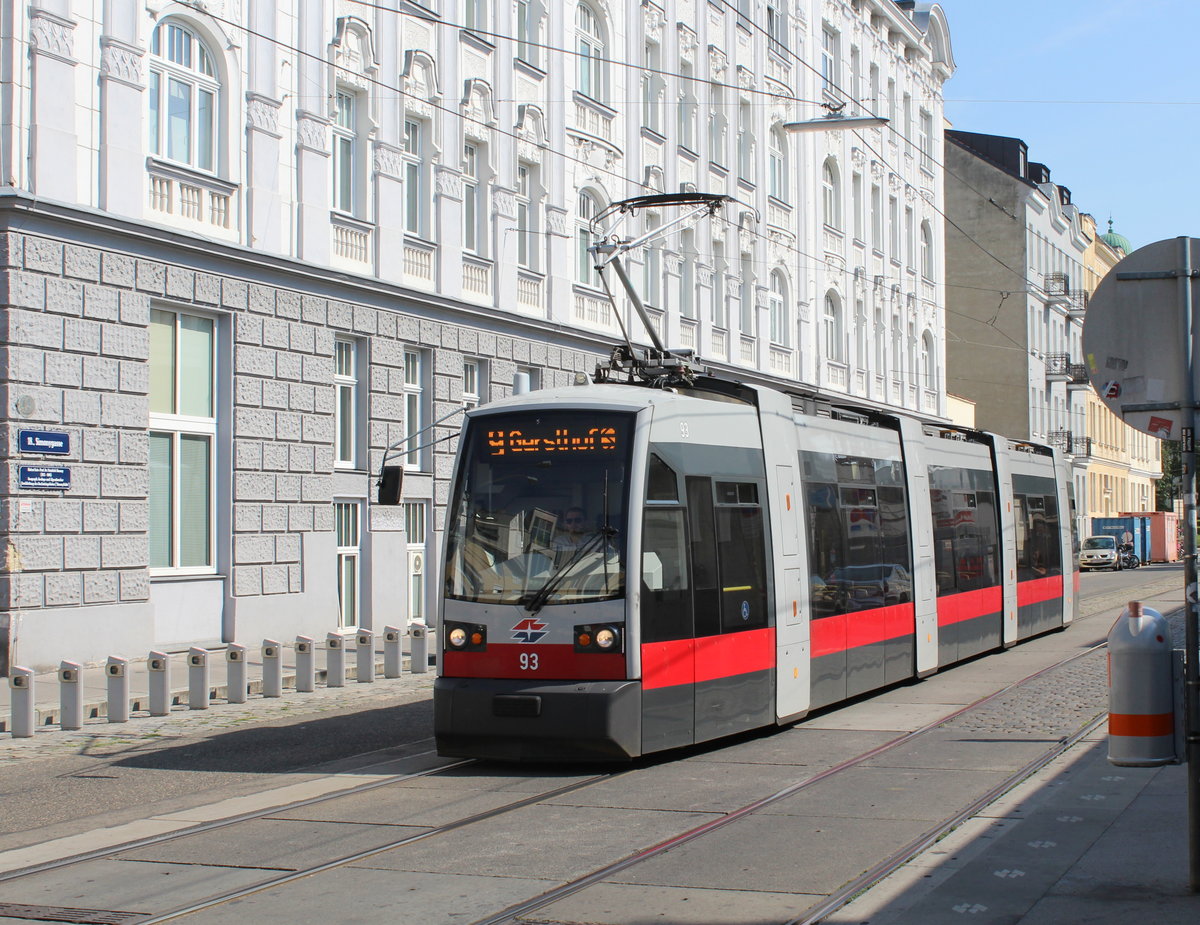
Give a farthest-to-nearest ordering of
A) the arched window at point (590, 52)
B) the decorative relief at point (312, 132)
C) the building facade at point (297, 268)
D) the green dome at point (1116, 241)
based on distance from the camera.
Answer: the green dome at point (1116, 241) < the arched window at point (590, 52) < the decorative relief at point (312, 132) < the building facade at point (297, 268)

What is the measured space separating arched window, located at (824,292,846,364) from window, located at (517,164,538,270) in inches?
627

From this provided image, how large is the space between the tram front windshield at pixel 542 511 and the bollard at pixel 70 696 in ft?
15.8

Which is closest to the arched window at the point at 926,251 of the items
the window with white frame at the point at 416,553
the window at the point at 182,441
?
the window with white frame at the point at 416,553

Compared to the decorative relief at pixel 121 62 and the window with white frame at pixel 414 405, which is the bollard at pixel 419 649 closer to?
the window with white frame at pixel 414 405

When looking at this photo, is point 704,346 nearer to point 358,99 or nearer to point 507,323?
point 507,323

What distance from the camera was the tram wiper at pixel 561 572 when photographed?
1052cm

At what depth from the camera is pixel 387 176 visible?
24.2 meters

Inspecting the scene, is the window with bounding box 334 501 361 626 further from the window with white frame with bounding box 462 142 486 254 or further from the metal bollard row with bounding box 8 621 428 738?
the window with white frame with bounding box 462 142 486 254

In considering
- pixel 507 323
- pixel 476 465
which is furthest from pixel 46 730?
pixel 507 323

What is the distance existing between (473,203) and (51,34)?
9.48 m

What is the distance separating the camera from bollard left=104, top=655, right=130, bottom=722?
556 inches

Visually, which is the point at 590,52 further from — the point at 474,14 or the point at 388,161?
the point at 388,161

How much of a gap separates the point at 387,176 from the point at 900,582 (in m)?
12.1

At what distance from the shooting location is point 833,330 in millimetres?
43281
